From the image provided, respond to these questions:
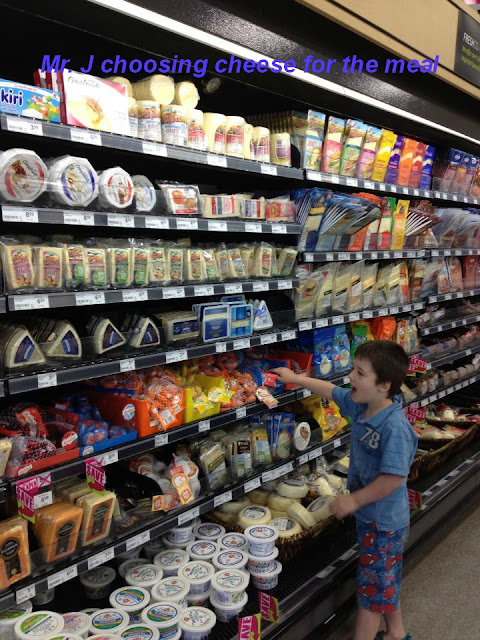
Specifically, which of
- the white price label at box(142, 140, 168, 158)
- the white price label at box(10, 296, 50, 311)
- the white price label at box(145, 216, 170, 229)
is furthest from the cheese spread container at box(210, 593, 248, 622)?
the white price label at box(142, 140, 168, 158)

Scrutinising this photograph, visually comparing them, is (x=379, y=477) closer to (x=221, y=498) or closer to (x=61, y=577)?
(x=221, y=498)

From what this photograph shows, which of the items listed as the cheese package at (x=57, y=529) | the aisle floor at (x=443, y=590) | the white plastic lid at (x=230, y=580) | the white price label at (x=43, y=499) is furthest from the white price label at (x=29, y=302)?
the aisle floor at (x=443, y=590)

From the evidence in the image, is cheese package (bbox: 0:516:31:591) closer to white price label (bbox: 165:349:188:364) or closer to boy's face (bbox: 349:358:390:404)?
white price label (bbox: 165:349:188:364)

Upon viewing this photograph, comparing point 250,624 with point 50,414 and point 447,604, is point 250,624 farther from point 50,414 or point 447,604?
point 447,604

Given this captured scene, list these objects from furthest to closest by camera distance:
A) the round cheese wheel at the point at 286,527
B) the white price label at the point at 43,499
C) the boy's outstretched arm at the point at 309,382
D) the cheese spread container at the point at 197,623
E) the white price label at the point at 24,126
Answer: the boy's outstretched arm at the point at 309,382 < the round cheese wheel at the point at 286,527 < the cheese spread container at the point at 197,623 < the white price label at the point at 43,499 < the white price label at the point at 24,126

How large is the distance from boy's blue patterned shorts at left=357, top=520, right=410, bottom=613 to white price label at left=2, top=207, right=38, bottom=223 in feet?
5.81

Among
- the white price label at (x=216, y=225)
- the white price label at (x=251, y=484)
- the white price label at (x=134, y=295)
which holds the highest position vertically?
the white price label at (x=216, y=225)

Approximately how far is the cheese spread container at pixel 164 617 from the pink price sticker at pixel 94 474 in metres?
0.48

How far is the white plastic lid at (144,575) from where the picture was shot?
210cm

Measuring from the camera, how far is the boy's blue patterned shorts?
2223mm

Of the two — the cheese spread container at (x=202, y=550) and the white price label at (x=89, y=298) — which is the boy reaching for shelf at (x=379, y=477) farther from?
the white price label at (x=89, y=298)

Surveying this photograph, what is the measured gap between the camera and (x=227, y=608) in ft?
6.83

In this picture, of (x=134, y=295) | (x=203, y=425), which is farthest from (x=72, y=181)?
(x=203, y=425)

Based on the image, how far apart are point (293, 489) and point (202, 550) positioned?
645mm
